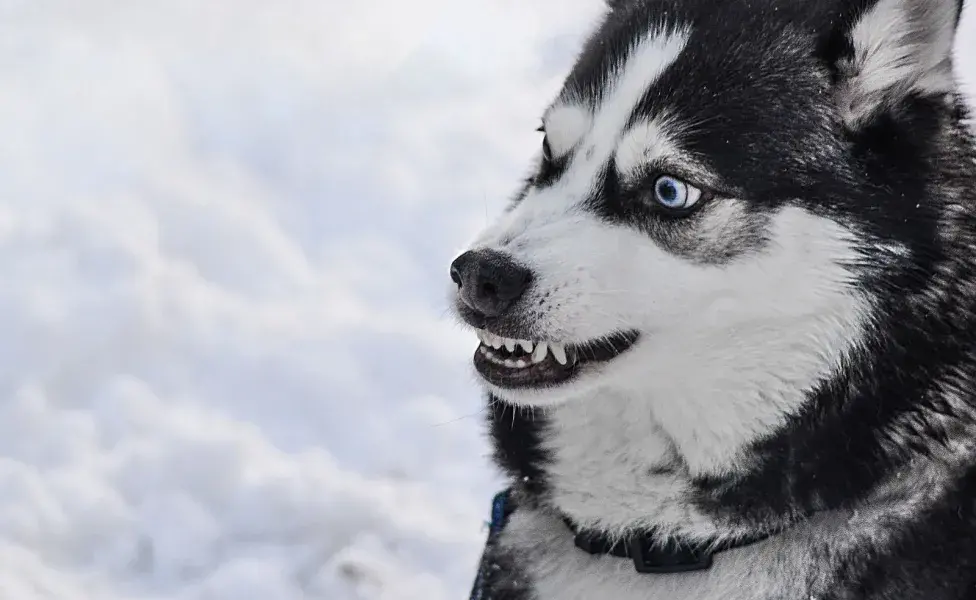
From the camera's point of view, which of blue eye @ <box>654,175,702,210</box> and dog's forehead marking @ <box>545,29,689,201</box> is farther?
dog's forehead marking @ <box>545,29,689,201</box>

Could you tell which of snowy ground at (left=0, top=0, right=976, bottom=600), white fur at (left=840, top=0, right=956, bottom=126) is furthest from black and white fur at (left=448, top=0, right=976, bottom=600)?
snowy ground at (left=0, top=0, right=976, bottom=600)

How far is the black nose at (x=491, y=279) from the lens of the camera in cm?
181

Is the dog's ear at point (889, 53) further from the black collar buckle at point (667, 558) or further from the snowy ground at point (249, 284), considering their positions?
the snowy ground at point (249, 284)

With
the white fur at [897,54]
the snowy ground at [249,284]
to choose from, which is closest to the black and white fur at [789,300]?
the white fur at [897,54]

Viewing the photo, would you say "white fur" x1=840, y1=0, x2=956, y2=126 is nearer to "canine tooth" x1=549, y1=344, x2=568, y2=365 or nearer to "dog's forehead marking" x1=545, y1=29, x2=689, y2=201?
"dog's forehead marking" x1=545, y1=29, x2=689, y2=201

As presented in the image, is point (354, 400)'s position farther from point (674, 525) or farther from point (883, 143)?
point (883, 143)

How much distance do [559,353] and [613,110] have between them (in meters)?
0.54

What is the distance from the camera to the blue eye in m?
1.89

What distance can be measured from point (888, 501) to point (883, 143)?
0.71 metres

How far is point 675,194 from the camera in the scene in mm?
1896

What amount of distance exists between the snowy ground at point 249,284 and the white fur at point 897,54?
2012 millimetres

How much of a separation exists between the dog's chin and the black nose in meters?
0.11

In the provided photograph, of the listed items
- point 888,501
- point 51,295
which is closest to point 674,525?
point 888,501

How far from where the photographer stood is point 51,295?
12.4 feet
